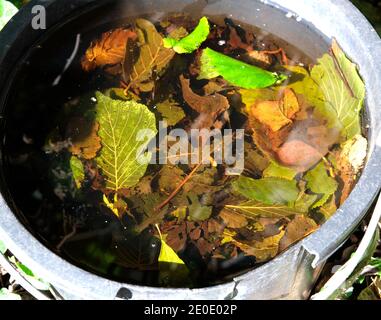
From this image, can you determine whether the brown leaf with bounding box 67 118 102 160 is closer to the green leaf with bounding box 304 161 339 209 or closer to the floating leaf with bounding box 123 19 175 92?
the floating leaf with bounding box 123 19 175 92

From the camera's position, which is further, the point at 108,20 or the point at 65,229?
the point at 108,20

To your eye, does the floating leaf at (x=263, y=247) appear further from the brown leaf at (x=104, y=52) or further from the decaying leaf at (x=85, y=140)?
the brown leaf at (x=104, y=52)

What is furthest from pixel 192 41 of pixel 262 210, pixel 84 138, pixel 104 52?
pixel 262 210

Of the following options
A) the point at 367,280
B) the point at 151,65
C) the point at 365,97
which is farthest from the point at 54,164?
the point at 367,280

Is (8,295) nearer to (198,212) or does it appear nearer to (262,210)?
(198,212)

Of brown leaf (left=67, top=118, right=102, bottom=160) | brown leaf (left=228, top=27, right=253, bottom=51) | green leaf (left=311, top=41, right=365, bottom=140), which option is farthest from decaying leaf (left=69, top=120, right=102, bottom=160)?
green leaf (left=311, top=41, right=365, bottom=140)
